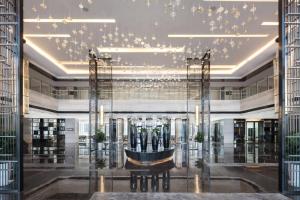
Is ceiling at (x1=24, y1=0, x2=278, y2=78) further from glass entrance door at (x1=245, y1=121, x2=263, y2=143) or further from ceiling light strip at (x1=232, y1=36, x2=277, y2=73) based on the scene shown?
glass entrance door at (x1=245, y1=121, x2=263, y2=143)

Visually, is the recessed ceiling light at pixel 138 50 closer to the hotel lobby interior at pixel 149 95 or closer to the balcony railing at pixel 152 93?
the hotel lobby interior at pixel 149 95

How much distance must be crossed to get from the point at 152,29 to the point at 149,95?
1756 cm

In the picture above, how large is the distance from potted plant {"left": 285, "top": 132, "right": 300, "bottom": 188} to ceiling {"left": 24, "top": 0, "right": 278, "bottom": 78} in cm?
468

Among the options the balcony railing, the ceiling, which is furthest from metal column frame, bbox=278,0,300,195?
the balcony railing

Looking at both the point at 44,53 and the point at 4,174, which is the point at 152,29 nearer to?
the point at 44,53

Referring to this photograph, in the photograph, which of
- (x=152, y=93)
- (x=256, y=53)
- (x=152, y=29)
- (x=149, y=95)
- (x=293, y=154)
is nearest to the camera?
(x=293, y=154)

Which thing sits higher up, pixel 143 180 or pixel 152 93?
pixel 152 93

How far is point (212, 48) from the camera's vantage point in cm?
2164

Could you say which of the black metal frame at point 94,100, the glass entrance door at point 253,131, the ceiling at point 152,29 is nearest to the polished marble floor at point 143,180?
the black metal frame at point 94,100

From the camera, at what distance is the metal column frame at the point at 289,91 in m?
7.61

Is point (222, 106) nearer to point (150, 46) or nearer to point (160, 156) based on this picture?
point (150, 46)

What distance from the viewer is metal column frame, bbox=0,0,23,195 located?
7449 mm

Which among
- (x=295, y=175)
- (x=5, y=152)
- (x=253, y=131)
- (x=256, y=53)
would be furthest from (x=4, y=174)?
(x=253, y=131)

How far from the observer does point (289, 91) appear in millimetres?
7945
